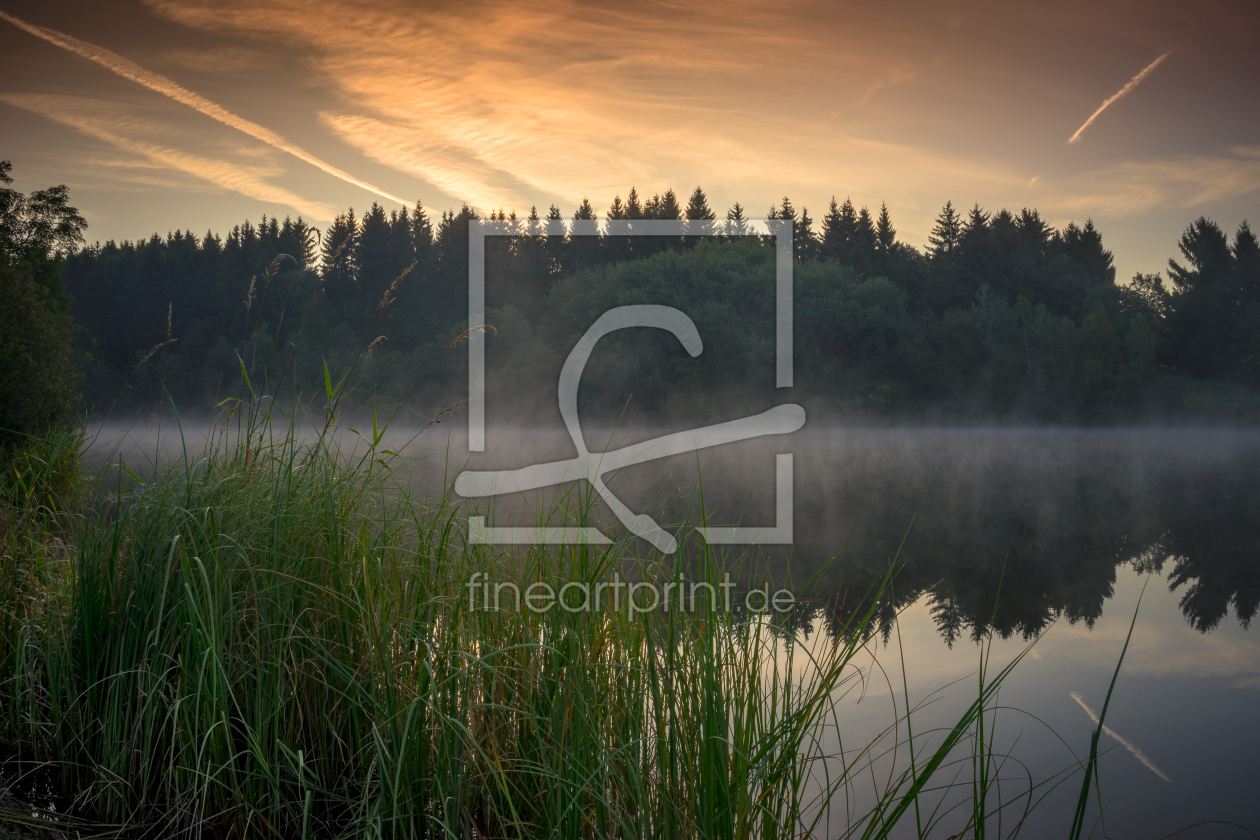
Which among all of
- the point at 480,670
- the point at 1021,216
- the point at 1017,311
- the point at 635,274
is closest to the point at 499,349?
the point at 635,274

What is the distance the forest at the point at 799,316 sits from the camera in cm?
3209

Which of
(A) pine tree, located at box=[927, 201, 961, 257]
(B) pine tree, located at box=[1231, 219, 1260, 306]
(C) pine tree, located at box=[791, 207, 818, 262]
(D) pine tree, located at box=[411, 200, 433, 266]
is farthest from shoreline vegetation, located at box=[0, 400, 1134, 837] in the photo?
(A) pine tree, located at box=[927, 201, 961, 257]

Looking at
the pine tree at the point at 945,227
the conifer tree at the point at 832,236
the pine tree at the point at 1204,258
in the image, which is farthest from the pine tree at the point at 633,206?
A: the pine tree at the point at 1204,258

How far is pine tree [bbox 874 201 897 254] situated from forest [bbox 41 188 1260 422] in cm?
256

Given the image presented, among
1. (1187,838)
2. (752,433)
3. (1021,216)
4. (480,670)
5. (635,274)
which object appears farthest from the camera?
(1021,216)

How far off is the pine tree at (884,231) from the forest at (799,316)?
8.41 ft

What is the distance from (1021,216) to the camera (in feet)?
170

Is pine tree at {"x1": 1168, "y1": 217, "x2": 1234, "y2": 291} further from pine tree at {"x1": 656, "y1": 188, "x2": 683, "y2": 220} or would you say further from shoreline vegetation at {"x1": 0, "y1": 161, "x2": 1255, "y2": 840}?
shoreline vegetation at {"x1": 0, "y1": 161, "x2": 1255, "y2": 840}

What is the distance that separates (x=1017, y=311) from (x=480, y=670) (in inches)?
1762

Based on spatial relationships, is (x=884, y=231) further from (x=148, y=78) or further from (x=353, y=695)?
(x=353, y=695)

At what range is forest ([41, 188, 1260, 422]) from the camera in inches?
1264

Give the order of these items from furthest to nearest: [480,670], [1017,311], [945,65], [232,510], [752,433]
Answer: [1017,311] → [752,433] → [945,65] → [232,510] → [480,670]

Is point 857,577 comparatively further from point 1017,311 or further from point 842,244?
point 842,244

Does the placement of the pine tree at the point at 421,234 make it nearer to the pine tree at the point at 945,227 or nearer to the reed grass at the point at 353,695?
the pine tree at the point at 945,227
